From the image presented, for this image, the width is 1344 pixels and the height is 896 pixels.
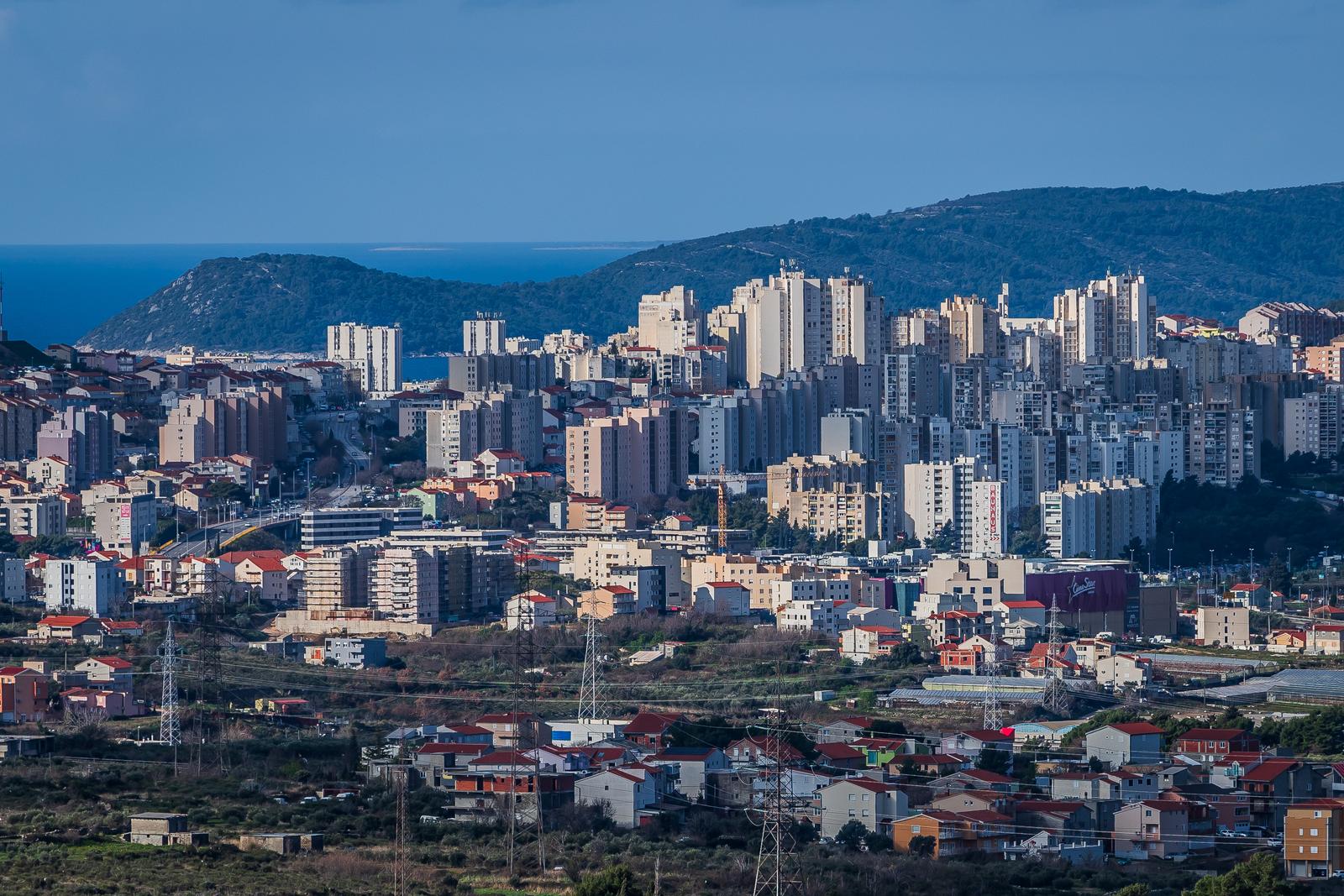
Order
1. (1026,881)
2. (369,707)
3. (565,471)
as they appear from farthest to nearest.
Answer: (565,471), (369,707), (1026,881)

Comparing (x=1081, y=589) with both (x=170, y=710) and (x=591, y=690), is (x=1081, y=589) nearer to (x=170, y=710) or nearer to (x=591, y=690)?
(x=591, y=690)

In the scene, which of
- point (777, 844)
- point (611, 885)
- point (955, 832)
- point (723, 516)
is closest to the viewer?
point (611, 885)

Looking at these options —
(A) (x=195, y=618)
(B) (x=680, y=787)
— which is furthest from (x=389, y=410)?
(B) (x=680, y=787)

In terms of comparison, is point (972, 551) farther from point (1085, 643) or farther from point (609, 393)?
point (609, 393)

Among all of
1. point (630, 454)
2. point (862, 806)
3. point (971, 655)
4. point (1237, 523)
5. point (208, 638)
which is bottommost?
point (862, 806)

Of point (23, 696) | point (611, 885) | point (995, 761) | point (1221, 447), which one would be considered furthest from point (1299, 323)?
point (611, 885)

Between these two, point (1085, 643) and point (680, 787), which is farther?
point (1085, 643)

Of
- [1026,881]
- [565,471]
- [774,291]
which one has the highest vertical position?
[774,291]
